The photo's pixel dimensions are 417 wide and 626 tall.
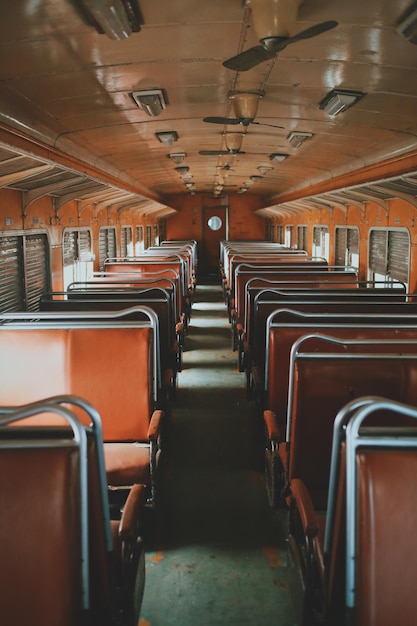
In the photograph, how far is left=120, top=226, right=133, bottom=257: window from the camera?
47.5 feet

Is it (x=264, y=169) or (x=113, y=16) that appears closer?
(x=113, y=16)

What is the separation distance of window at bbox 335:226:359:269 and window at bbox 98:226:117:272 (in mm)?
5051

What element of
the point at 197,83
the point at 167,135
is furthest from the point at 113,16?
the point at 167,135

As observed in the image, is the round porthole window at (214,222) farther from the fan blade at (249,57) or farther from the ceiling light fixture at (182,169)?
the fan blade at (249,57)

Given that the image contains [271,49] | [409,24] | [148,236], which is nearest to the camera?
[271,49]

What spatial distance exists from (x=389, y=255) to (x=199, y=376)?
3.85 m

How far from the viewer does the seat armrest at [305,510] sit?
2312mm

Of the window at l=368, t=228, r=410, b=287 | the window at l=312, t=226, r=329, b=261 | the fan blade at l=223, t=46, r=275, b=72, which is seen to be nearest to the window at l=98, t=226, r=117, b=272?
the window at l=312, t=226, r=329, b=261

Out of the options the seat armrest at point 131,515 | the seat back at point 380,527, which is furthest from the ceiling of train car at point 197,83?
the seat armrest at point 131,515

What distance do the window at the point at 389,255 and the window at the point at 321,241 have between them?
3.19 metres

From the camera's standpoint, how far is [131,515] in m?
2.48

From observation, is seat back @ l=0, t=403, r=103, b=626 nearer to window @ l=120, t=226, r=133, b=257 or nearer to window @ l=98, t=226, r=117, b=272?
window @ l=98, t=226, r=117, b=272

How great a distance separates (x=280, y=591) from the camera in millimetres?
3209

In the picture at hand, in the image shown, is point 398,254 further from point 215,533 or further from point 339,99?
point 215,533
